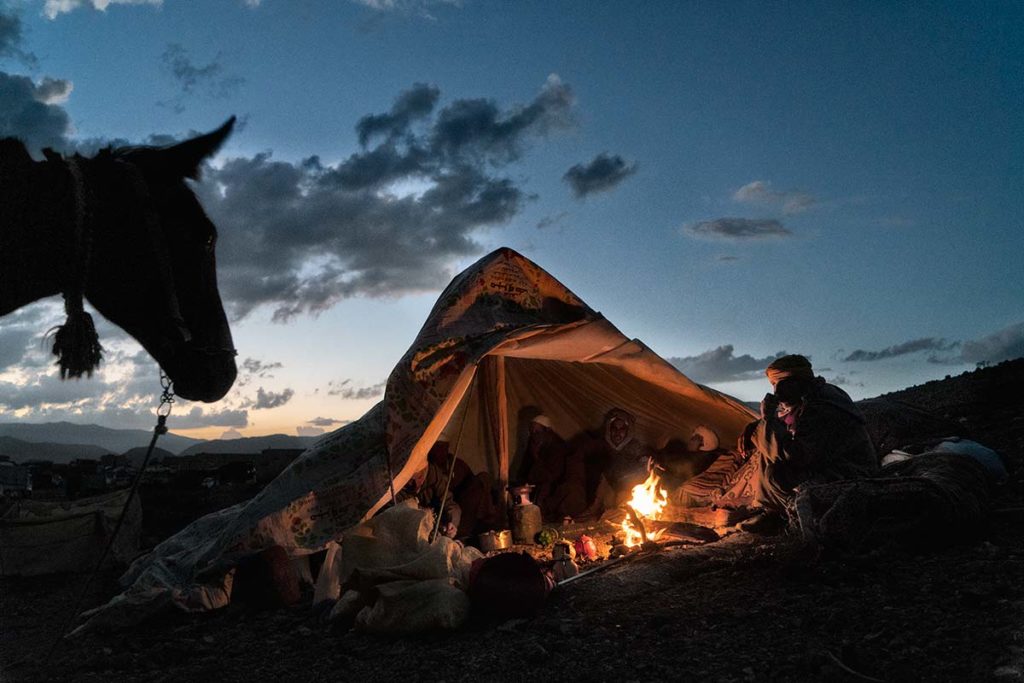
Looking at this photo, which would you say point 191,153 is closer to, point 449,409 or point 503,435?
point 449,409

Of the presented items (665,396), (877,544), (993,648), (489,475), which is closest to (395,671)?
(993,648)

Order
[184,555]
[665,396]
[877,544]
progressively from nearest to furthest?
[877,544] → [184,555] → [665,396]

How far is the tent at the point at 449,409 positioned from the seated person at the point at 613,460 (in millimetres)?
294

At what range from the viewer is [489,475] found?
688 centimetres

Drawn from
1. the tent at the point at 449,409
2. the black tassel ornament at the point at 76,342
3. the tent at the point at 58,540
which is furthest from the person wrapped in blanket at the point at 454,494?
the black tassel ornament at the point at 76,342

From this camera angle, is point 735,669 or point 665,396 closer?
point 735,669

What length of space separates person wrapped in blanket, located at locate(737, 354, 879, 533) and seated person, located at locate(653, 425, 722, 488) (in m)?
1.61

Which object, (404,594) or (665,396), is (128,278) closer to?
(404,594)

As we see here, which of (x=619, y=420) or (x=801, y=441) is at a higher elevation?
(x=619, y=420)

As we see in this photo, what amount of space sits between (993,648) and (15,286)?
3912 millimetres

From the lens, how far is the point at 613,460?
7.03 metres

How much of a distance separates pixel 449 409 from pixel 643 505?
1.72m

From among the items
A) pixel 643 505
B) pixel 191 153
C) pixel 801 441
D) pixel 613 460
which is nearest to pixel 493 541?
pixel 643 505

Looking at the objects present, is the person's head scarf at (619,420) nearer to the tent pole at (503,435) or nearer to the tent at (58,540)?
the tent pole at (503,435)
